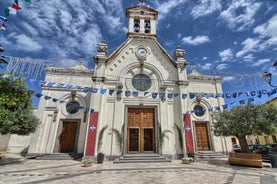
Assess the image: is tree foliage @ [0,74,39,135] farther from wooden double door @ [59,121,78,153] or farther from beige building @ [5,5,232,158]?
wooden double door @ [59,121,78,153]

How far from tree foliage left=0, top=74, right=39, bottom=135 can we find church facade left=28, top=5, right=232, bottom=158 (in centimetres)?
186

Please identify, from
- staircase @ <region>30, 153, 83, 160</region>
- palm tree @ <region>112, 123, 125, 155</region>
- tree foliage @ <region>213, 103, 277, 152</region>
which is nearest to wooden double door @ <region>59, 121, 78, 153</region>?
staircase @ <region>30, 153, 83, 160</region>

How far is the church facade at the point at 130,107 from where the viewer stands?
1166 cm

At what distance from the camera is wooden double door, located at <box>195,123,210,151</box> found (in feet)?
45.9

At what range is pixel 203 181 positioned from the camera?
595cm

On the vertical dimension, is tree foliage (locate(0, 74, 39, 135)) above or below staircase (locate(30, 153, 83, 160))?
above

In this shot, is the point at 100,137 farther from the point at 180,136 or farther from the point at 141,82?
the point at 180,136

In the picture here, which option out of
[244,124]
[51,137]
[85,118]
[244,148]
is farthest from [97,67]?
[244,148]

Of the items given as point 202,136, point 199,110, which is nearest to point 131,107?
point 199,110

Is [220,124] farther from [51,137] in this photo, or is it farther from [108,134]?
[51,137]

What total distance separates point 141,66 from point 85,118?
751cm

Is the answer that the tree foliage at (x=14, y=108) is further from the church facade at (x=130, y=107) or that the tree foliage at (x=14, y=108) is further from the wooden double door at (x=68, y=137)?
the wooden double door at (x=68, y=137)

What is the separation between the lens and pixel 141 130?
12.3 metres

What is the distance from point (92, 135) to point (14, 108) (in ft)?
18.2
